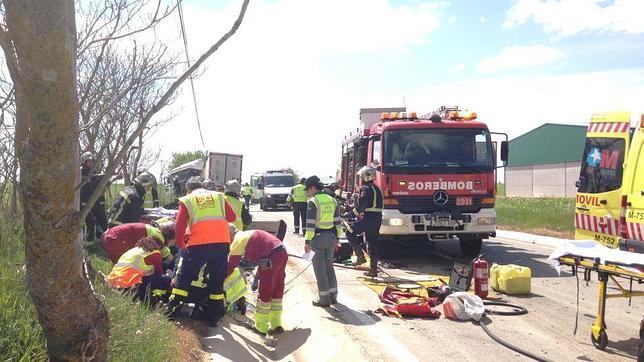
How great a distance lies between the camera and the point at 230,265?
21.5 feet

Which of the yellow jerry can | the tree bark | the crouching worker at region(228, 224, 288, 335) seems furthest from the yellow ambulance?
the tree bark

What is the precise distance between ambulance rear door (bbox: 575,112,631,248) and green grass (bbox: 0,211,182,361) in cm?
627

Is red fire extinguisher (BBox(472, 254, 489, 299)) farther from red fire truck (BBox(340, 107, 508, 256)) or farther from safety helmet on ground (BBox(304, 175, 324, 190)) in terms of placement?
red fire truck (BBox(340, 107, 508, 256))

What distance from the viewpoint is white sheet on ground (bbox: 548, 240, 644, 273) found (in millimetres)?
5367

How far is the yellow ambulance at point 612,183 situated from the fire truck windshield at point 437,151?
2469 mm

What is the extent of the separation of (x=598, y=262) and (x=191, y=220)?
4140 millimetres

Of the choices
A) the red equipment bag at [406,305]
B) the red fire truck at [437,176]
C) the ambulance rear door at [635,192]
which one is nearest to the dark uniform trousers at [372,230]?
the red fire truck at [437,176]

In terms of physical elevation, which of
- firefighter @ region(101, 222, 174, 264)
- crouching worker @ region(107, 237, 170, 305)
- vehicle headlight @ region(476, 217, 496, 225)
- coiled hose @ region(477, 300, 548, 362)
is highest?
vehicle headlight @ region(476, 217, 496, 225)

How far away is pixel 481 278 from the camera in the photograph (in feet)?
26.0

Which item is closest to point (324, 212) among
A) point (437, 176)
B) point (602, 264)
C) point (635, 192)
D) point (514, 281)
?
point (514, 281)

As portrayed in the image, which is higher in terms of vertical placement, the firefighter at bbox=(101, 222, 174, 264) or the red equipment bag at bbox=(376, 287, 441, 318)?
the firefighter at bbox=(101, 222, 174, 264)

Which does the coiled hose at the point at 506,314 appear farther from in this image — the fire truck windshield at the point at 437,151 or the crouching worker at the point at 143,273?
the fire truck windshield at the point at 437,151

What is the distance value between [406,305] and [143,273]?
3144 mm

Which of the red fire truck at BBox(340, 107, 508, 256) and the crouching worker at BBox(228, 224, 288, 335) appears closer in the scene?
the crouching worker at BBox(228, 224, 288, 335)
